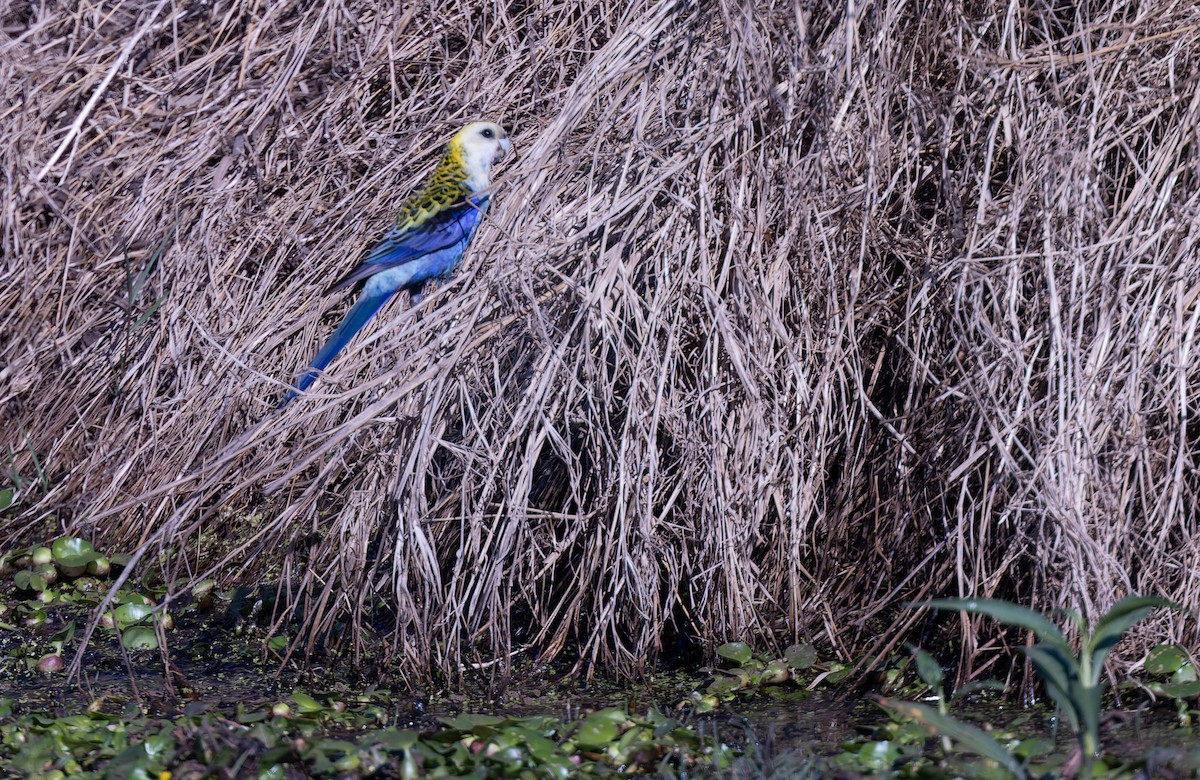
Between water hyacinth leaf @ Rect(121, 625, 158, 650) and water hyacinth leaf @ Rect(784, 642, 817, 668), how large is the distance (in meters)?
1.77

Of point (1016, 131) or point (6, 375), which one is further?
point (6, 375)

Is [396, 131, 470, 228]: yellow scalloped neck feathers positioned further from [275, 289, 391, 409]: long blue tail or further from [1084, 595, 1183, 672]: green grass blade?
A: [1084, 595, 1183, 672]: green grass blade

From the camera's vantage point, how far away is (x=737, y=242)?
2758 millimetres

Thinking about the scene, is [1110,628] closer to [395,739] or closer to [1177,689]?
[1177,689]

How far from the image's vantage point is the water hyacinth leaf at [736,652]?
2.67m

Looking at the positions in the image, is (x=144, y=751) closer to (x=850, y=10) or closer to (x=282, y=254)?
(x=282, y=254)

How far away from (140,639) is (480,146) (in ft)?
5.87

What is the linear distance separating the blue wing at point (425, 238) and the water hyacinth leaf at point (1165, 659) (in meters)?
2.15

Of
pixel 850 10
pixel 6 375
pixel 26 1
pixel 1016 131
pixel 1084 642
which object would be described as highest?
pixel 26 1

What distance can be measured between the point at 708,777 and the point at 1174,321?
4.95ft

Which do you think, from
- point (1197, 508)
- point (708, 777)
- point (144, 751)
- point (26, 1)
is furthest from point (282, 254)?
point (1197, 508)

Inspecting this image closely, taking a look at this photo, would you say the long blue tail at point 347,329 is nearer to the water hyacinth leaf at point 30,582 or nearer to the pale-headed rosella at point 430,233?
the pale-headed rosella at point 430,233

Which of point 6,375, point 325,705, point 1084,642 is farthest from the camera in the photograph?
point 6,375

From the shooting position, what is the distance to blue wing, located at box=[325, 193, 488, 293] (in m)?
3.27
